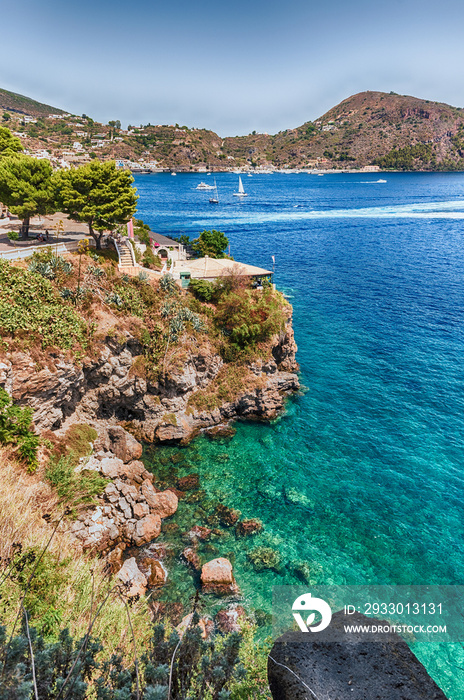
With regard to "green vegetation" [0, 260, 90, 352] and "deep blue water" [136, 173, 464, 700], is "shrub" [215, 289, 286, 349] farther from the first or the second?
"green vegetation" [0, 260, 90, 352]

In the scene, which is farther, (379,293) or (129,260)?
(379,293)

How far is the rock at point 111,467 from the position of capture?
23.8 metres

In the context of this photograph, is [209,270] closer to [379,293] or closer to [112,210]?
[112,210]

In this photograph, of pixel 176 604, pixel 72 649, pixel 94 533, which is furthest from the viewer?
pixel 94 533

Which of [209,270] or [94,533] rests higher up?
[209,270]

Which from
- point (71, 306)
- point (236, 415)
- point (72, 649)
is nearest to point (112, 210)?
point (71, 306)

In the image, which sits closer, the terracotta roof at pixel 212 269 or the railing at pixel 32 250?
the railing at pixel 32 250

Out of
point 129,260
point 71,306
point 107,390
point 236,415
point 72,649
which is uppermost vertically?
point 129,260

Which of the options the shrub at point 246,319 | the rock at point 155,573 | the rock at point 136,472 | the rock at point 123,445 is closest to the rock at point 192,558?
the rock at point 155,573

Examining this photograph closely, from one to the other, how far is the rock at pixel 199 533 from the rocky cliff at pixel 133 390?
8.20m

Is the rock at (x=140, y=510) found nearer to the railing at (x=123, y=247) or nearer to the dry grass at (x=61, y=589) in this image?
the dry grass at (x=61, y=589)

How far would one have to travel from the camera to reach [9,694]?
613 centimetres

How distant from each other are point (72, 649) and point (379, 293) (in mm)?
60044

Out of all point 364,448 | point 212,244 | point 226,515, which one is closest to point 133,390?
point 226,515
